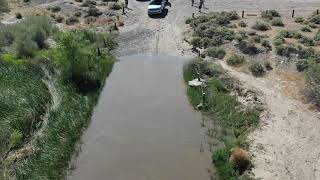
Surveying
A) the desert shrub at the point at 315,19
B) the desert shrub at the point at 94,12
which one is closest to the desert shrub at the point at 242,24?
the desert shrub at the point at 315,19

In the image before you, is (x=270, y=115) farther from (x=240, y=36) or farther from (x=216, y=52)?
(x=240, y=36)

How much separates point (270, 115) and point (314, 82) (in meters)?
4.96

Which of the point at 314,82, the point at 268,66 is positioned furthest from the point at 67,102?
the point at 314,82

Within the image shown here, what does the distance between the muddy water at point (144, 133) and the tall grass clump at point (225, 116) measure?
92 centimetres

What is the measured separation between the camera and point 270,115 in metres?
34.0

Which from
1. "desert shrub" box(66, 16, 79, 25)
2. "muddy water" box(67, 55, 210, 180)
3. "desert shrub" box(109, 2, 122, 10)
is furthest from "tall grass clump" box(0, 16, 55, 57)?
"desert shrub" box(109, 2, 122, 10)

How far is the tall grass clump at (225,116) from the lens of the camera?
28.4m

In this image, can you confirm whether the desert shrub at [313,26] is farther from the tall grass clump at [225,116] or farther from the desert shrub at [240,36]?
the tall grass clump at [225,116]

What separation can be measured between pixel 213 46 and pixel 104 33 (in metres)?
11.2

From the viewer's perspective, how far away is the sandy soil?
2832cm

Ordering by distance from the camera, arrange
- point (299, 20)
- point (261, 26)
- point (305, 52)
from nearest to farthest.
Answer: point (305, 52), point (261, 26), point (299, 20)

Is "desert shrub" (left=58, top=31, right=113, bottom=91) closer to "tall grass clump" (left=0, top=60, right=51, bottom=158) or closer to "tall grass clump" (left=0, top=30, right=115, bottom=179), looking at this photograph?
"tall grass clump" (left=0, top=30, right=115, bottom=179)

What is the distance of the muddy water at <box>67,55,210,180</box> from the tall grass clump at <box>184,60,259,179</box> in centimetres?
92

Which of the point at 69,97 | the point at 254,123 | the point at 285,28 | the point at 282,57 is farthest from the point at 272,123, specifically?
the point at 285,28
